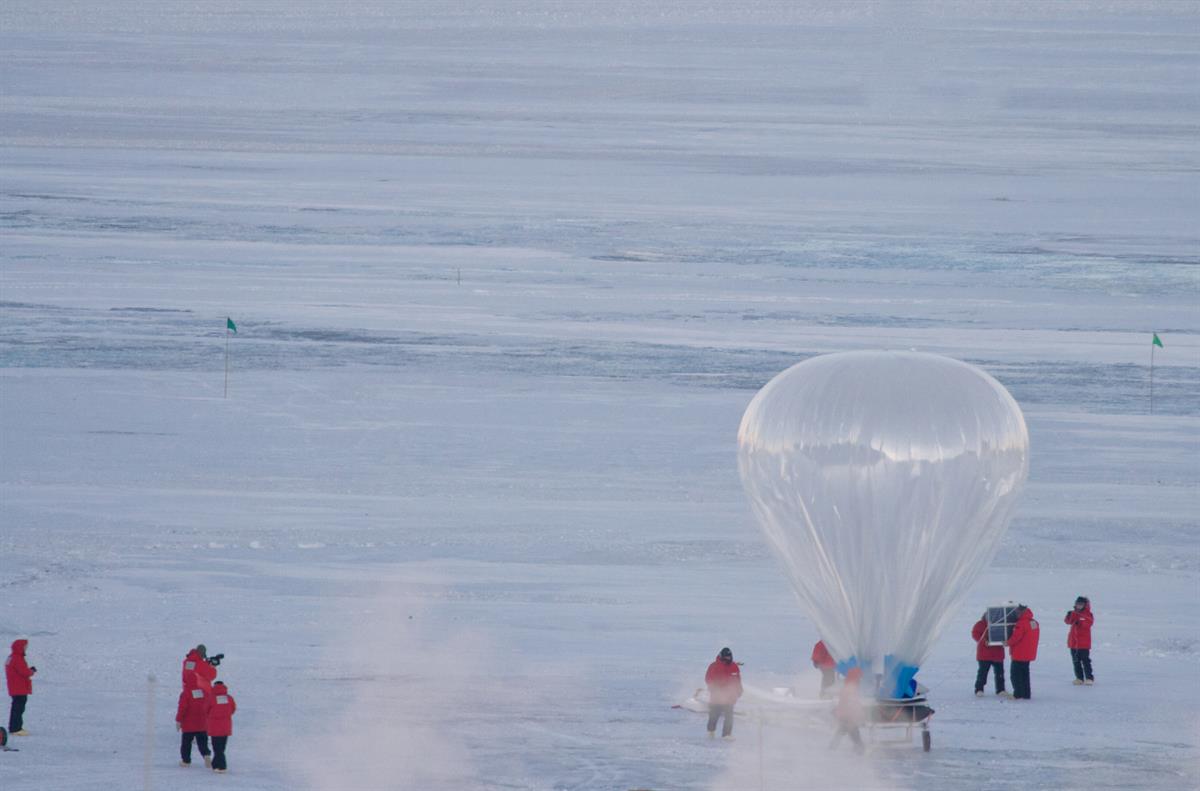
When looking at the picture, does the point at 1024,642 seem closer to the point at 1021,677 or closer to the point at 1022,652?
the point at 1022,652

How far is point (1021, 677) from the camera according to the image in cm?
1300

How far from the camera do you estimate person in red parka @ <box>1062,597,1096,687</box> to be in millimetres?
13164

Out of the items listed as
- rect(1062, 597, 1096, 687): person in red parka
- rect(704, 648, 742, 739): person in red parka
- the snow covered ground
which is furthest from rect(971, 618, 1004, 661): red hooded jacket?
rect(704, 648, 742, 739): person in red parka

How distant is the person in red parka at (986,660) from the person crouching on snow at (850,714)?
4.21 ft

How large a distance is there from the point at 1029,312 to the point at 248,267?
35.3 feet

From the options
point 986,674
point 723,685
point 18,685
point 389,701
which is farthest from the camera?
point 986,674

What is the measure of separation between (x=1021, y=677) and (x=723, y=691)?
1.99 meters

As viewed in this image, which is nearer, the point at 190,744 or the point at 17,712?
the point at 190,744

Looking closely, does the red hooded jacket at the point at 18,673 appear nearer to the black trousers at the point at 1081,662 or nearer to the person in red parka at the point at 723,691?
the person in red parka at the point at 723,691

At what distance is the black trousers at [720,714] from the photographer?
12094 millimetres

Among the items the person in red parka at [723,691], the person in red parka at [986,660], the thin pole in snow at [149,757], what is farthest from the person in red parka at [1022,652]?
the thin pole in snow at [149,757]

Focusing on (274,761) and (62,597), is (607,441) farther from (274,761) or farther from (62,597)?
(274,761)

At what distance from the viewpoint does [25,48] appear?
78.4 metres

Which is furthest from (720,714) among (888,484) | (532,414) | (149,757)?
(532,414)
